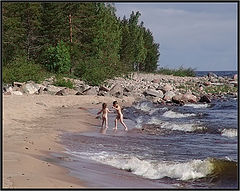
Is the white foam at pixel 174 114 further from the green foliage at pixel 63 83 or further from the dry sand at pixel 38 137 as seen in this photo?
the green foliage at pixel 63 83

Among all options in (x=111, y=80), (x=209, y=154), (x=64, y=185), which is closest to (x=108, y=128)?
(x=209, y=154)

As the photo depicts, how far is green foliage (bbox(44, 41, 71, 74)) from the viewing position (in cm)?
4269

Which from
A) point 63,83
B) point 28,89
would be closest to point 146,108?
point 28,89

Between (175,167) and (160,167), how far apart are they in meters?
0.34

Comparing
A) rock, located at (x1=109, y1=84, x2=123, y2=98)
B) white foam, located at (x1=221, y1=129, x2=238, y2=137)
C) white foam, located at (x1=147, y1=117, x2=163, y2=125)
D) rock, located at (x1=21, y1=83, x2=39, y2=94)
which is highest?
rock, located at (x1=109, y1=84, x2=123, y2=98)

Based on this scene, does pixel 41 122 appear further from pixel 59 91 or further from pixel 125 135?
pixel 59 91

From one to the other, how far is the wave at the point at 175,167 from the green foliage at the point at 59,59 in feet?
108

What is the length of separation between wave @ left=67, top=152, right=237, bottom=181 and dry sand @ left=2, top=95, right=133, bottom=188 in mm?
1755

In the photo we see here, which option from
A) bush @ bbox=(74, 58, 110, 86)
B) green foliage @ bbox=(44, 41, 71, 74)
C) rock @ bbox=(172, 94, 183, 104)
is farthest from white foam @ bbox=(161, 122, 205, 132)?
green foliage @ bbox=(44, 41, 71, 74)

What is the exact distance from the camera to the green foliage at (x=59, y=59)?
42688 mm

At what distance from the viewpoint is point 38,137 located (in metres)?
12.6

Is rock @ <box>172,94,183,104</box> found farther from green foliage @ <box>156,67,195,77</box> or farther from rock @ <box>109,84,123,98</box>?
green foliage @ <box>156,67,195,77</box>

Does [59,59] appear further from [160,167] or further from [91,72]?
[160,167]

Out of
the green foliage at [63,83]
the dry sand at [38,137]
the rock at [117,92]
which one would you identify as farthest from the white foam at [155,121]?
the green foliage at [63,83]
